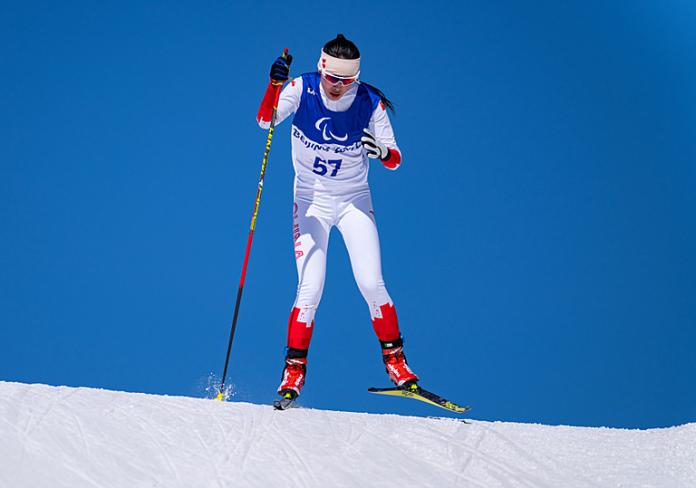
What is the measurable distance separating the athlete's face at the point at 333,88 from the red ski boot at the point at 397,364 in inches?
44.7

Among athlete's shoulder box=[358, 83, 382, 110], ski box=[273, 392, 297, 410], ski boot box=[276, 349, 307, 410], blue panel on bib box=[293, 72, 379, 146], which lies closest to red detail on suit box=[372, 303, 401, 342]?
ski boot box=[276, 349, 307, 410]

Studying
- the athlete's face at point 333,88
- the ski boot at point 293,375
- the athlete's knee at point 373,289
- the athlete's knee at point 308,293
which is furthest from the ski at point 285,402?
the athlete's face at point 333,88

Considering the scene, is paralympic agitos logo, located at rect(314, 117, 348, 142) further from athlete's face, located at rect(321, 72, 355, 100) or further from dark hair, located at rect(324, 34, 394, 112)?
dark hair, located at rect(324, 34, 394, 112)

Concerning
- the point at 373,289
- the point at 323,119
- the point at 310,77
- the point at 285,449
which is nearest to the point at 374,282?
the point at 373,289

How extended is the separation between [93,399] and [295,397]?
2.92 feet

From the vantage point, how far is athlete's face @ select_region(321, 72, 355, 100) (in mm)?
3449

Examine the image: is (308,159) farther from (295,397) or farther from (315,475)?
(315,475)

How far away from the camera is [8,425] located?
121 inches

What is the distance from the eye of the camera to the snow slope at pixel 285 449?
2.82 m

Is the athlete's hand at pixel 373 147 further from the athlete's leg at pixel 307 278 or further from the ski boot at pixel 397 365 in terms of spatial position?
the ski boot at pixel 397 365

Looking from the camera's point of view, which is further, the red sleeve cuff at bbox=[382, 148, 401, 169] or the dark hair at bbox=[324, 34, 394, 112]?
the red sleeve cuff at bbox=[382, 148, 401, 169]

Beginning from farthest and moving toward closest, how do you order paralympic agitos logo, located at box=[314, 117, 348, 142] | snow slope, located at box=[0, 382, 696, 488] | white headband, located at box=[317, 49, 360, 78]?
1. paralympic agitos logo, located at box=[314, 117, 348, 142]
2. white headband, located at box=[317, 49, 360, 78]
3. snow slope, located at box=[0, 382, 696, 488]

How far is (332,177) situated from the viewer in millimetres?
3592

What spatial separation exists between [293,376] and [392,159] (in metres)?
1.07
